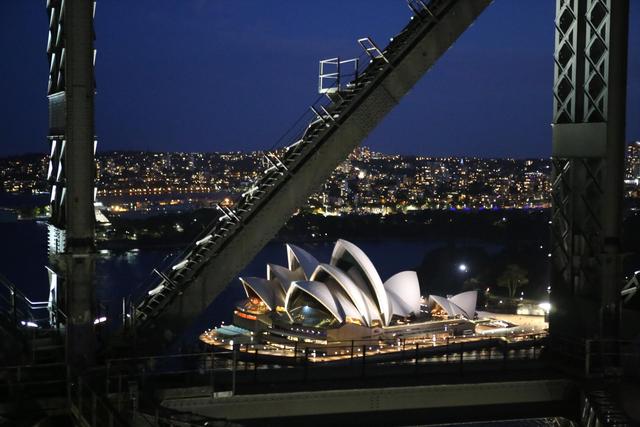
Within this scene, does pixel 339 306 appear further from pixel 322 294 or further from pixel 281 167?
pixel 281 167

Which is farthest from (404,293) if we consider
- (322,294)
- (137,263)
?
(137,263)

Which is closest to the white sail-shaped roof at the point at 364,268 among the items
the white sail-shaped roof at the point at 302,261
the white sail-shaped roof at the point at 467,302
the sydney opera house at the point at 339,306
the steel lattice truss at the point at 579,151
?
the sydney opera house at the point at 339,306

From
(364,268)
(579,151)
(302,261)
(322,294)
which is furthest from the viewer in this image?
(302,261)

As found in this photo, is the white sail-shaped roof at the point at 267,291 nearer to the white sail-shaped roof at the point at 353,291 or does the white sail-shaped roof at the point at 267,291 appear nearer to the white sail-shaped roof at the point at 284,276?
the white sail-shaped roof at the point at 284,276

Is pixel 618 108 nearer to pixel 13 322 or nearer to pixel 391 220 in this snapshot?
pixel 13 322

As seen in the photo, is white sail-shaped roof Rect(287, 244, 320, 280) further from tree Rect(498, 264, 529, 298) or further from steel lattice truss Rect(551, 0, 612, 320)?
tree Rect(498, 264, 529, 298)

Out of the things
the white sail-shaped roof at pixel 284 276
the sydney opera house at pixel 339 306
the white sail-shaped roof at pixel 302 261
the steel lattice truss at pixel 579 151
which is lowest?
the sydney opera house at pixel 339 306

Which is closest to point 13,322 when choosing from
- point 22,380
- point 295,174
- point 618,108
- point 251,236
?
point 22,380
